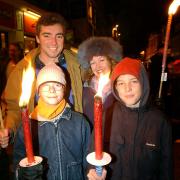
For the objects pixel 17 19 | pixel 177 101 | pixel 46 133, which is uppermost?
pixel 17 19

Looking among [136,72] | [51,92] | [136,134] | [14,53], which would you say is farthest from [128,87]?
[14,53]

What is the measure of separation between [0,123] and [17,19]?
10.6m

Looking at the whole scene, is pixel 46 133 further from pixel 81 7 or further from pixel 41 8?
pixel 81 7

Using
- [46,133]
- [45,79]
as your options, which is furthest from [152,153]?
[45,79]

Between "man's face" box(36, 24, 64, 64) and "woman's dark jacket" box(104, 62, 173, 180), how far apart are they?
1.20 metres

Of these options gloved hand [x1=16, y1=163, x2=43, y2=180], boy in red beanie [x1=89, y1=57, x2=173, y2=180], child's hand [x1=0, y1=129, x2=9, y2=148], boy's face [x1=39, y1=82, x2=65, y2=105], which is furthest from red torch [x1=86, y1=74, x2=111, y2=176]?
boy in red beanie [x1=89, y1=57, x2=173, y2=180]

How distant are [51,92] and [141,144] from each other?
1.02m

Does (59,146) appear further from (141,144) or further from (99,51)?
(99,51)

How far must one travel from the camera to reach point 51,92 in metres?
2.38

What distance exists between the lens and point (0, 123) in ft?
5.91

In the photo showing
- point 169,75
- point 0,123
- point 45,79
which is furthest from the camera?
point 169,75

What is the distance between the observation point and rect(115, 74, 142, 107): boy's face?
2520 mm

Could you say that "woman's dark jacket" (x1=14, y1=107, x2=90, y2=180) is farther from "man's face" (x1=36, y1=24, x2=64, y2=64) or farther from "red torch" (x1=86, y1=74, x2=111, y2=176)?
"red torch" (x1=86, y1=74, x2=111, y2=176)

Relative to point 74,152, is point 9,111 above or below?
above
